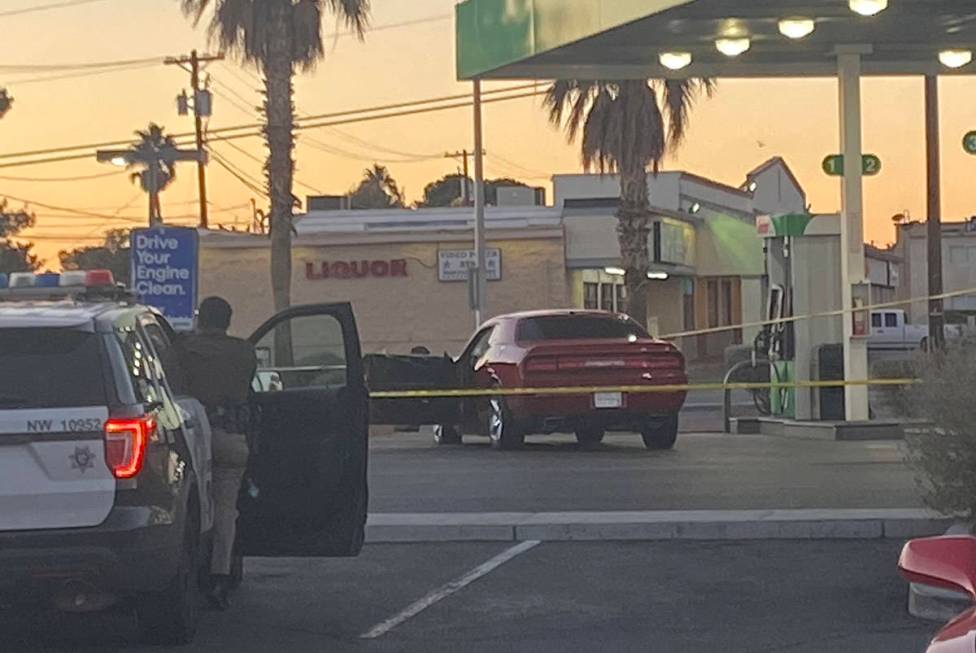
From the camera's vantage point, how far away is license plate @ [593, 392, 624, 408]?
61.1 ft

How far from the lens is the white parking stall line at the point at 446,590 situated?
955 cm

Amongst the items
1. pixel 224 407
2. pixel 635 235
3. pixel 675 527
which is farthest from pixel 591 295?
pixel 224 407

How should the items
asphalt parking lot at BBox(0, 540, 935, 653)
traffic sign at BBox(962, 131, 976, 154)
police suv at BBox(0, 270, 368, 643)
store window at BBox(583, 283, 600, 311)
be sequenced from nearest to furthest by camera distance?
police suv at BBox(0, 270, 368, 643), asphalt parking lot at BBox(0, 540, 935, 653), traffic sign at BBox(962, 131, 976, 154), store window at BBox(583, 283, 600, 311)

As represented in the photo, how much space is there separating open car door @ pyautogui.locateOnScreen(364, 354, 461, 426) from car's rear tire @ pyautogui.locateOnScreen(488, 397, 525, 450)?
0.49m

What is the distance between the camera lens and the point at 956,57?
66.4ft

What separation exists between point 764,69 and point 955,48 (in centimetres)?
225

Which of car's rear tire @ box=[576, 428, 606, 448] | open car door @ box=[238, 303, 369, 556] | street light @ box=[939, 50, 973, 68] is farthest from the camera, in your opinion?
car's rear tire @ box=[576, 428, 606, 448]

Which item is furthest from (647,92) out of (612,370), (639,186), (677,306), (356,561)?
(356,561)

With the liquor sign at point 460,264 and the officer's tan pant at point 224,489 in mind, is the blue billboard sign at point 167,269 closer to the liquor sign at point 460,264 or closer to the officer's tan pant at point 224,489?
the officer's tan pant at point 224,489

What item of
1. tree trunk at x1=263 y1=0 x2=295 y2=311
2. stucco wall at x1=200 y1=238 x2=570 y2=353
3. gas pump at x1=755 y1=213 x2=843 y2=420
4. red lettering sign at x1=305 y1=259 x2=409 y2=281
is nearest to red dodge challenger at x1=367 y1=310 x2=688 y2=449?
gas pump at x1=755 y1=213 x2=843 y2=420

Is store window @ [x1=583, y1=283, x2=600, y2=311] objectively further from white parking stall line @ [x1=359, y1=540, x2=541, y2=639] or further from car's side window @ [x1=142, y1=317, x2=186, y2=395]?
car's side window @ [x1=142, y1=317, x2=186, y2=395]

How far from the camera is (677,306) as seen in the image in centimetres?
5284

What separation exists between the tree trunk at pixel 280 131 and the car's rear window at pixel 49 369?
Result: 25669 mm

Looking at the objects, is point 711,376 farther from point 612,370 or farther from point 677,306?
point 612,370
